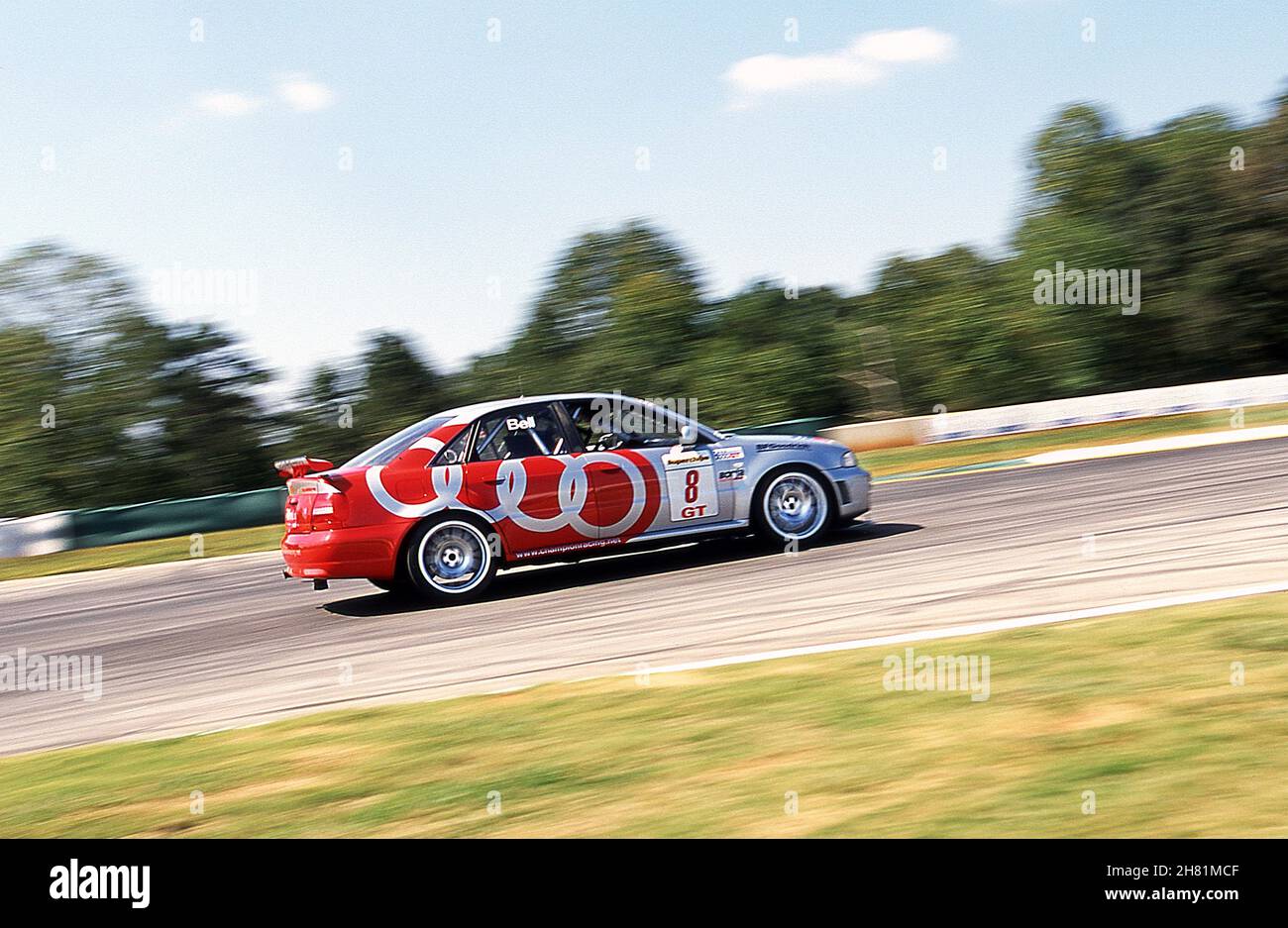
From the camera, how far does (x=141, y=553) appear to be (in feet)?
68.6

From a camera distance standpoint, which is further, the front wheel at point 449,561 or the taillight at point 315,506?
the front wheel at point 449,561

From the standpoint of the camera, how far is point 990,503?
12930 mm

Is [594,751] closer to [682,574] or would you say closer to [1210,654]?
[1210,654]

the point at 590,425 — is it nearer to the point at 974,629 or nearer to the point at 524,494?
the point at 524,494

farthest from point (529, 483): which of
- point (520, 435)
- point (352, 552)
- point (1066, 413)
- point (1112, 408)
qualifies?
point (1112, 408)

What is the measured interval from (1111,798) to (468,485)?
6.35 metres

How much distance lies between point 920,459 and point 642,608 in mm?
16922

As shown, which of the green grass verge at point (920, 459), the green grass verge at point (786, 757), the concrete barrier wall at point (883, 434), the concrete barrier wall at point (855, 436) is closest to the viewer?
the green grass verge at point (786, 757)

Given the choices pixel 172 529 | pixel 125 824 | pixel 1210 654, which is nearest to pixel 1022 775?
pixel 1210 654

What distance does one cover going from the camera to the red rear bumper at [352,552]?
9.21 meters

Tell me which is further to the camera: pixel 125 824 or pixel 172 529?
pixel 172 529

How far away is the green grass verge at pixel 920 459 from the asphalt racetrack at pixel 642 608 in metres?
7.11

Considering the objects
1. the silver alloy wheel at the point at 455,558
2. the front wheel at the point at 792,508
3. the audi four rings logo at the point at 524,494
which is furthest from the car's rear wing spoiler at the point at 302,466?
the front wheel at the point at 792,508

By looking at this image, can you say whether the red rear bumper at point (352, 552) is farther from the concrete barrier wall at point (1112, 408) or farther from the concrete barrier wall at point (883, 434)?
the concrete barrier wall at point (1112, 408)
